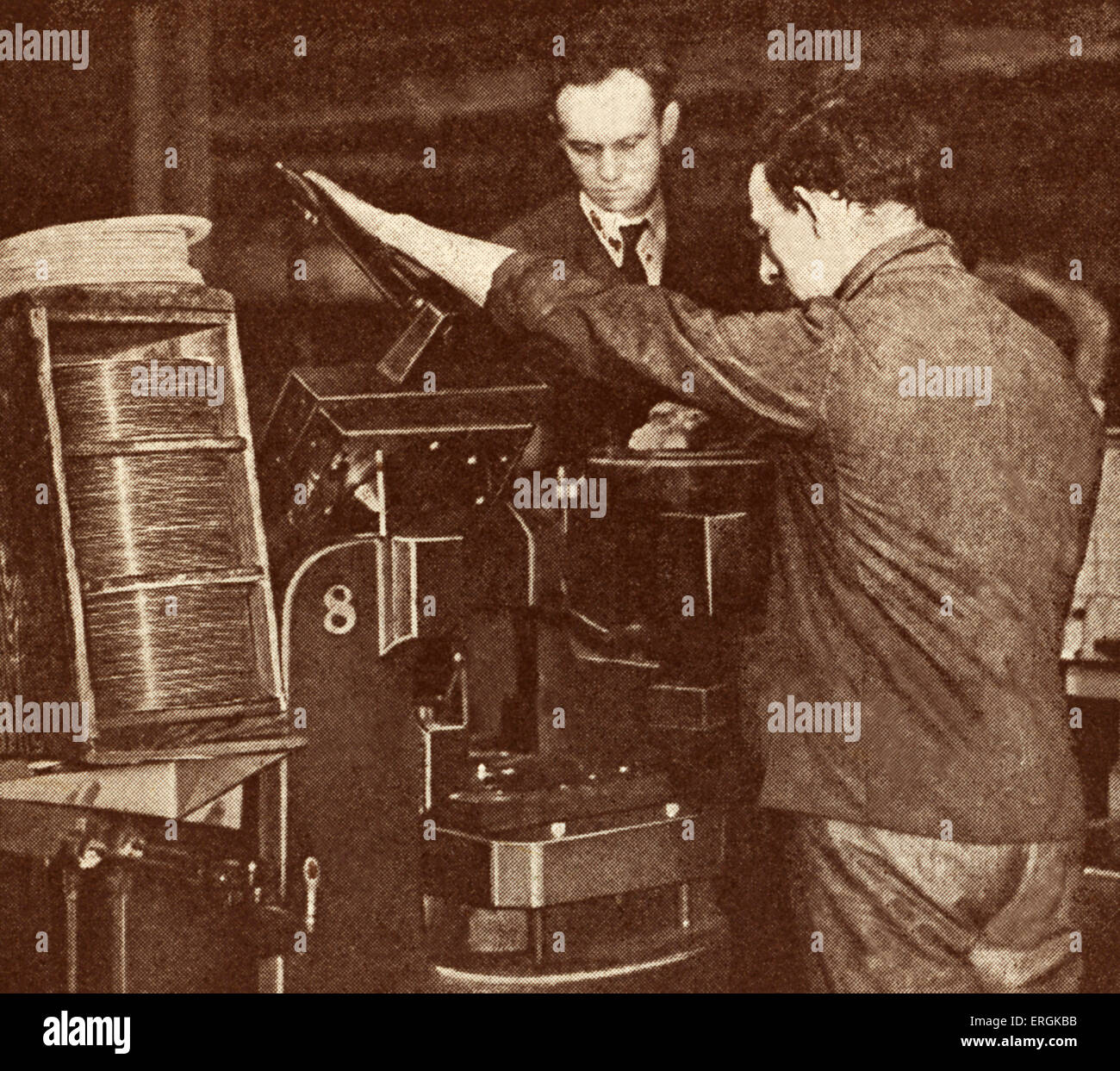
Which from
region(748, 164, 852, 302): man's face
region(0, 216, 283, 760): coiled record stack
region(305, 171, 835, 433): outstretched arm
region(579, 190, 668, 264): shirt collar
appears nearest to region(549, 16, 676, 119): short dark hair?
region(579, 190, 668, 264): shirt collar

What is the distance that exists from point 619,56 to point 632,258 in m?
0.37

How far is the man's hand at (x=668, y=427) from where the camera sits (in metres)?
2.19

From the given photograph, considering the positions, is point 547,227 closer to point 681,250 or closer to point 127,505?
point 681,250

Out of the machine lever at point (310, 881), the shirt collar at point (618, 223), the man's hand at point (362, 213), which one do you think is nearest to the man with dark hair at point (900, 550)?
the man's hand at point (362, 213)

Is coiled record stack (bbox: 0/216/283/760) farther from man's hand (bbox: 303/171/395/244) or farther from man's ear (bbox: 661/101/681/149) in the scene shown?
man's ear (bbox: 661/101/681/149)

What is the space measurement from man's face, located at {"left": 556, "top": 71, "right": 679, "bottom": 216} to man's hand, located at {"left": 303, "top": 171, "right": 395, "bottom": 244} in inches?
17.5

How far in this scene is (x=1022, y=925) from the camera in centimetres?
Result: 196

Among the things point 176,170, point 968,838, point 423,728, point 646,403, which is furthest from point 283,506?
point 968,838

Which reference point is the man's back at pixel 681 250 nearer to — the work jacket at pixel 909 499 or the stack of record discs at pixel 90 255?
the work jacket at pixel 909 499

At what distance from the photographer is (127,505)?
2.07m

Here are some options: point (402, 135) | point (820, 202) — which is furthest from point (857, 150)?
point (402, 135)

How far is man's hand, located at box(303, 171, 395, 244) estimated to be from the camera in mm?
2119

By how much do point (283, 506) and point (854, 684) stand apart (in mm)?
870
